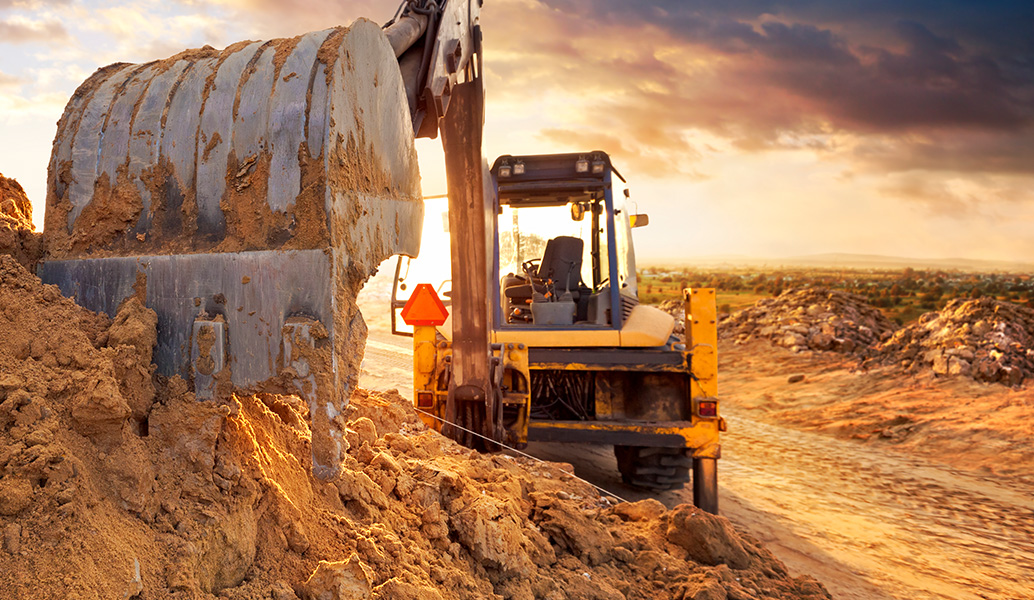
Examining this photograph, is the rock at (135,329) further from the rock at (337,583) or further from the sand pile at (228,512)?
the rock at (337,583)

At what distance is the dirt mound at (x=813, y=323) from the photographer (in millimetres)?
15964

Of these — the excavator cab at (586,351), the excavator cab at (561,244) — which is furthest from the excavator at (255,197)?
the excavator cab at (561,244)

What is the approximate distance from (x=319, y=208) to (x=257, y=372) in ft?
1.87

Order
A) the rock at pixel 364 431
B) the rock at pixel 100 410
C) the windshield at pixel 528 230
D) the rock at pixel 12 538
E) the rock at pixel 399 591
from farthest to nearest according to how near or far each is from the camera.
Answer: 1. the windshield at pixel 528 230
2. the rock at pixel 364 431
3. the rock at pixel 399 591
4. the rock at pixel 100 410
5. the rock at pixel 12 538

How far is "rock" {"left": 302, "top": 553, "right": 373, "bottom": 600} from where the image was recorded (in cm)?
200

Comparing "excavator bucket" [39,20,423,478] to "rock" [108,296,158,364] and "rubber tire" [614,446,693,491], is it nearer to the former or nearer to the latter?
"rock" [108,296,158,364]

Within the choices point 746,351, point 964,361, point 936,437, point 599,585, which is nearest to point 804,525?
point 599,585

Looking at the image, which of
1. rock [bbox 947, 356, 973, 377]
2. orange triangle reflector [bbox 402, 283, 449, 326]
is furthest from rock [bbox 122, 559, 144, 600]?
rock [bbox 947, 356, 973, 377]

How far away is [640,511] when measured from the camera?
3775 mm

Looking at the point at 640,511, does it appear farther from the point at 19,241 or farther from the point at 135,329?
the point at 19,241

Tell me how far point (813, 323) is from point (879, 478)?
10861 mm

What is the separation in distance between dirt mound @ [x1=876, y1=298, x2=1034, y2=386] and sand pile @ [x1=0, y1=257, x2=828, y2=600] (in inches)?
→ 404

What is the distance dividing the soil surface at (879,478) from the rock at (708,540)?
1.39 meters

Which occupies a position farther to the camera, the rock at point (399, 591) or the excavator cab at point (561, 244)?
the excavator cab at point (561, 244)
